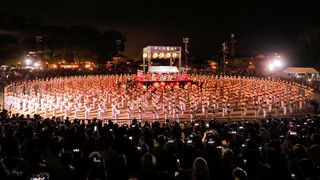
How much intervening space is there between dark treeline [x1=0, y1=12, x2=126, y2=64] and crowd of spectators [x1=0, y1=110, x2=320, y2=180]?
180ft

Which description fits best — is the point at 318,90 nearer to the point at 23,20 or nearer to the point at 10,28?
the point at 10,28

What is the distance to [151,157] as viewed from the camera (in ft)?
24.1

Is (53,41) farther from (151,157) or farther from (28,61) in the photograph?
(151,157)

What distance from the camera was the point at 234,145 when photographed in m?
9.26

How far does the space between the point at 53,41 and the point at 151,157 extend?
274 feet

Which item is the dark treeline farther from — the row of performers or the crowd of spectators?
the crowd of spectators

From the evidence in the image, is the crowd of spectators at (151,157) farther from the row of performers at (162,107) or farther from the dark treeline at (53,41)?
the dark treeline at (53,41)

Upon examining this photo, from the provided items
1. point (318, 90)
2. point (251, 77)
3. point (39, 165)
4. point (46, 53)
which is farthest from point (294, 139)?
point (46, 53)

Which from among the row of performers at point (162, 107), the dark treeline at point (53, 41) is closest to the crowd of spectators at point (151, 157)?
the row of performers at point (162, 107)

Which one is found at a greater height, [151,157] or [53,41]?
[53,41]

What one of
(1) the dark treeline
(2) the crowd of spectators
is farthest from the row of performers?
(1) the dark treeline

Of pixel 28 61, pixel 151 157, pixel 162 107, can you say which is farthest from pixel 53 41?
pixel 151 157

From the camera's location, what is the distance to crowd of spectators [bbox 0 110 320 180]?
667cm

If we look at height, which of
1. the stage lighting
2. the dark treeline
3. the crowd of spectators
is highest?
the dark treeline
